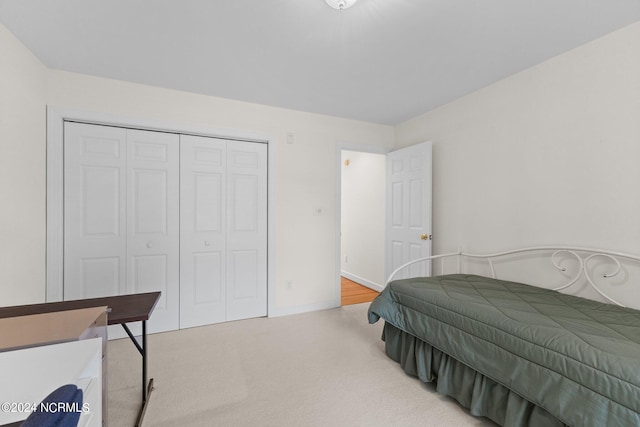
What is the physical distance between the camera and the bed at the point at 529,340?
3.64 feet

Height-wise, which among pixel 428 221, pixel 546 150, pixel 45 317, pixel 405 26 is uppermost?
pixel 405 26

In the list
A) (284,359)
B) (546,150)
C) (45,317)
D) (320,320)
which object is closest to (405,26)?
(546,150)

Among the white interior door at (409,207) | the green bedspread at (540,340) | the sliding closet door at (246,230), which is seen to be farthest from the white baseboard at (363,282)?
the green bedspread at (540,340)

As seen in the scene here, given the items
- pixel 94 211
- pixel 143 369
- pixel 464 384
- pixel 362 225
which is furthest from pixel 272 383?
pixel 362 225

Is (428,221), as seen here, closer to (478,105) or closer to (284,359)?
(478,105)

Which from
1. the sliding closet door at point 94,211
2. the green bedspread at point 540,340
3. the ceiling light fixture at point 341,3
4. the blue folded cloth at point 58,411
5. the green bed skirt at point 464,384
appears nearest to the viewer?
the blue folded cloth at point 58,411

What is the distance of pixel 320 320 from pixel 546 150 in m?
2.66

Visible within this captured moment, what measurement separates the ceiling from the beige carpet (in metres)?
2.45

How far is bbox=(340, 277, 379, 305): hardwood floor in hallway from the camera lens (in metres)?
3.82

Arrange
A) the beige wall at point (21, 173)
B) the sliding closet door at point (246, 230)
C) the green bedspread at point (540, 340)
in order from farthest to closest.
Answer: the sliding closet door at point (246, 230) → the beige wall at point (21, 173) → the green bedspread at point (540, 340)

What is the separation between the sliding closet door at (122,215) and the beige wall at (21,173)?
0.21m

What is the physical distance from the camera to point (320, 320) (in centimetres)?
305

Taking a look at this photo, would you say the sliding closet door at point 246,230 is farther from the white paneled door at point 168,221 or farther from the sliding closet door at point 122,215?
the sliding closet door at point 122,215

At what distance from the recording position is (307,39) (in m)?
1.94
